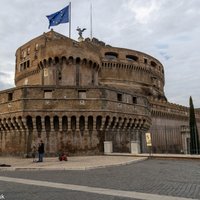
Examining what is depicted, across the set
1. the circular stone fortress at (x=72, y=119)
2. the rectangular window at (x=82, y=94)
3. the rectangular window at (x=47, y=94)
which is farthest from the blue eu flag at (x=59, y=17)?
the rectangular window at (x=82, y=94)

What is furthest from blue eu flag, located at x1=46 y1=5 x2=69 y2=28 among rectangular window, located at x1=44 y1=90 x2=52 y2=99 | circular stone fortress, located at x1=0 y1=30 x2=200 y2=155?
rectangular window, located at x1=44 y1=90 x2=52 y2=99

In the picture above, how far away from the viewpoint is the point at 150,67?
2200 inches

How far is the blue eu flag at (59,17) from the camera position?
32.2 m

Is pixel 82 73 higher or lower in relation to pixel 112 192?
higher

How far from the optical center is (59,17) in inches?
1278

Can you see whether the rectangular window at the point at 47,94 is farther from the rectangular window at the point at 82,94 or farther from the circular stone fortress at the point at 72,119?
the rectangular window at the point at 82,94

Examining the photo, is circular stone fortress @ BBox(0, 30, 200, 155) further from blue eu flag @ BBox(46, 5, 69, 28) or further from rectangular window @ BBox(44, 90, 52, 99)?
blue eu flag @ BBox(46, 5, 69, 28)

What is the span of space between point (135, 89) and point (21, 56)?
69.2 ft

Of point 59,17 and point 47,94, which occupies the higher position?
point 59,17

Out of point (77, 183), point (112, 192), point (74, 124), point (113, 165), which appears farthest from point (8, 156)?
point (112, 192)

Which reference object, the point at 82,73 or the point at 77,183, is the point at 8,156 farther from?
the point at 77,183

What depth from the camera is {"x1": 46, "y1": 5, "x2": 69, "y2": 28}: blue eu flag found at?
32.2 metres

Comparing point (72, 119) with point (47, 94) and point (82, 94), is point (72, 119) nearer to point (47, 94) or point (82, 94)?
point (82, 94)

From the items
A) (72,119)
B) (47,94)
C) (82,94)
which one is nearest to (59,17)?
(47,94)
